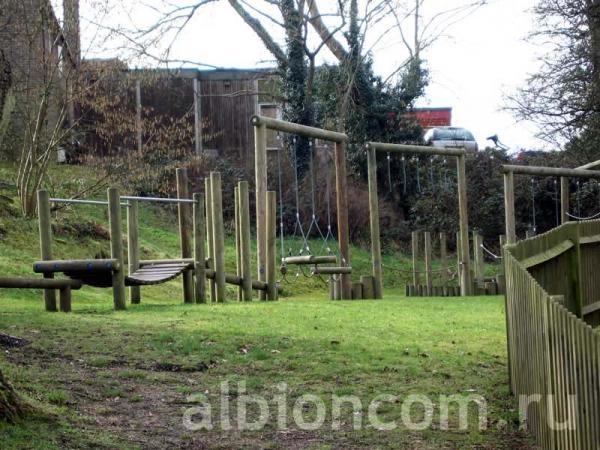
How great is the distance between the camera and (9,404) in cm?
694

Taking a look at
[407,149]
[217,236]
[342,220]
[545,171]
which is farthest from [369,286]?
[545,171]

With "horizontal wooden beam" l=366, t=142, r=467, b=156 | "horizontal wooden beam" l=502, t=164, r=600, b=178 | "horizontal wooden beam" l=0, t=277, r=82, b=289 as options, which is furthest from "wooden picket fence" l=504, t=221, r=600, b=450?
"horizontal wooden beam" l=502, t=164, r=600, b=178

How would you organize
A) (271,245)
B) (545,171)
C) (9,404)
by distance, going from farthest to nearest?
(545,171) → (271,245) → (9,404)

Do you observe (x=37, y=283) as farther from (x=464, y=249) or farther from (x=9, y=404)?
(x=464, y=249)

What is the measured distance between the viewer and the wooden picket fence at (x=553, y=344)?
5.38m

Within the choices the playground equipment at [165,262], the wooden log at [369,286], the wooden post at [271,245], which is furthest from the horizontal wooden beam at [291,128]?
the wooden log at [369,286]

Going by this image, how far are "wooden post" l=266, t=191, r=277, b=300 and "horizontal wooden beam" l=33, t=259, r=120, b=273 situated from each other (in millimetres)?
4107

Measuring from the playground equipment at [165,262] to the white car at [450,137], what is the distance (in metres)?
21.9

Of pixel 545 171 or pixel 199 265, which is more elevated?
pixel 545 171

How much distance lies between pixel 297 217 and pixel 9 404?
13.5 meters

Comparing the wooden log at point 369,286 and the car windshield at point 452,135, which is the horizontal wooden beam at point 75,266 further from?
the car windshield at point 452,135

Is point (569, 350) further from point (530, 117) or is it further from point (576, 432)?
point (530, 117)

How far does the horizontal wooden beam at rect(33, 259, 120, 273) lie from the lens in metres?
14.3

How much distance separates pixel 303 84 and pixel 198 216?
60.3 ft
